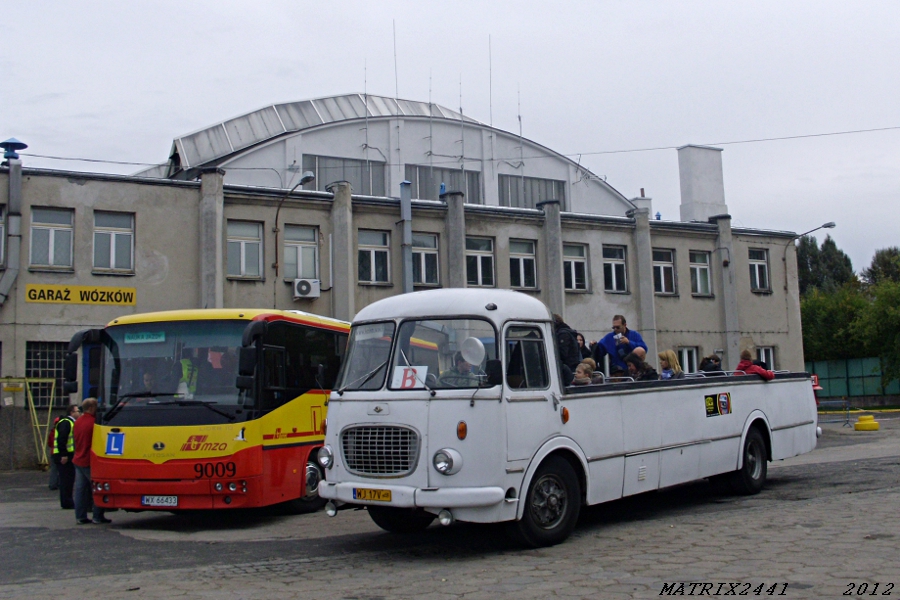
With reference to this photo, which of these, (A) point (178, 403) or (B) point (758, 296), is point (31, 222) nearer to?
(A) point (178, 403)

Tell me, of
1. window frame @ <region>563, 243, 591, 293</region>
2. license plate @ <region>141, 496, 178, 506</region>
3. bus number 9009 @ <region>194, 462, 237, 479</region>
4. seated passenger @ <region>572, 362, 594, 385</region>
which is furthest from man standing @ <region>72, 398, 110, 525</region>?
window frame @ <region>563, 243, 591, 293</region>

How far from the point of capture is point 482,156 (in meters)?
42.6

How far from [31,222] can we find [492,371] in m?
19.6

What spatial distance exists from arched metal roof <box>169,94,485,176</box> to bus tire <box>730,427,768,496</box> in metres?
29.4

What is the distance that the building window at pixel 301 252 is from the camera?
28.2 meters

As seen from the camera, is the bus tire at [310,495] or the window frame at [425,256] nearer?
the bus tire at [310,495]

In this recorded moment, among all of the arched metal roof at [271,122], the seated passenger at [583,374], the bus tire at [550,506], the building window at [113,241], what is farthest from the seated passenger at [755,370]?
the arched metal roof at [271,122]

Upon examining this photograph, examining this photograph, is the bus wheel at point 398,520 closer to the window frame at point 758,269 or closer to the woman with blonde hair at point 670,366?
the woman with blonde hair at point 670,366

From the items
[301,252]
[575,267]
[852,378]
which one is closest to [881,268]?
[852,378]

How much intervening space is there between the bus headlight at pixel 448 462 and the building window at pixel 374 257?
20.7 meters

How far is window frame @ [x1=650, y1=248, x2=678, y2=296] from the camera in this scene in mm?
34844

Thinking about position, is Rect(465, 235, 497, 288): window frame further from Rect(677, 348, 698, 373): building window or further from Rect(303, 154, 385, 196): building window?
Rect(303, 154, 385, 196): building window

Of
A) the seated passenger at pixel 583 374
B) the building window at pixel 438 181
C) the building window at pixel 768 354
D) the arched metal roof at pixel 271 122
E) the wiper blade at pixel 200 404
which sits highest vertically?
the arched metal roof at pixel 271 122

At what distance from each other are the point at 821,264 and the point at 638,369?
263 ft
